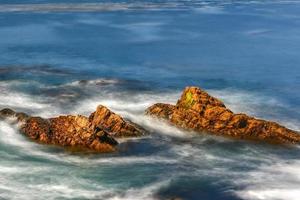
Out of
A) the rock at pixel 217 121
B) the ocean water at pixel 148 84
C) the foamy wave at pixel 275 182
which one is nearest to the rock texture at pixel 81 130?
the ocean water at pixel 148 84

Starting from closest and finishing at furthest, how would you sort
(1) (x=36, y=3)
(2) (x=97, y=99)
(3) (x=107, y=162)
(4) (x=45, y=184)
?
(4) (x=45, y=184) → (3) (x=107, y=162) → (2) (x=97, y=99) → (1) (x=36, y=3)

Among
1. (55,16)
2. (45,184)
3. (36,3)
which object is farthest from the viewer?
(36,3)

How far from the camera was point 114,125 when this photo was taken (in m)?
72.2

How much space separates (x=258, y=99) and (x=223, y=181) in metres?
35.3

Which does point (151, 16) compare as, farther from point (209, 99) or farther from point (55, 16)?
point (209, 99)

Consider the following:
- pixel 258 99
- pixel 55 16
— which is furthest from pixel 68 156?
pixel 55 16

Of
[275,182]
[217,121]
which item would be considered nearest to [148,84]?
[217,121]

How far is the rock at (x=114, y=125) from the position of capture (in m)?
71.9

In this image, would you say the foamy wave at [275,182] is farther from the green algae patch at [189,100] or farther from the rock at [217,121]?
the green algae patch at [189,100]

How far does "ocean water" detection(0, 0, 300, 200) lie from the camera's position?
60031 mm

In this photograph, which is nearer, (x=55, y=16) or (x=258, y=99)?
(x=258, y=99)

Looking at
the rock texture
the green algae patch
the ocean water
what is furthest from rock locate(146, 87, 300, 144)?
the rock texture

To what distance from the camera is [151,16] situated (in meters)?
172

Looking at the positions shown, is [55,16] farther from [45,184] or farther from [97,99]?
[45,184]
